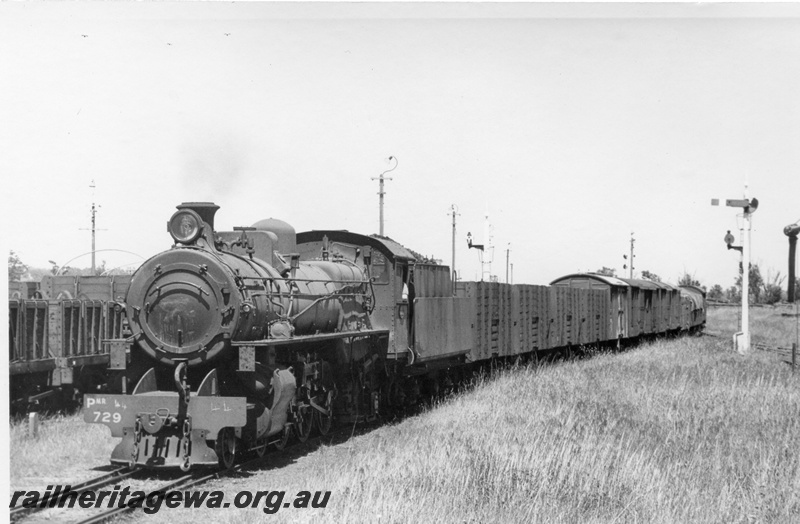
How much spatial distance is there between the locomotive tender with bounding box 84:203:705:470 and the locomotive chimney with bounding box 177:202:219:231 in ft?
0.04

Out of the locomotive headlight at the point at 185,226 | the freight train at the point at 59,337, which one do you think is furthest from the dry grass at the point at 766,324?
the locomotive headlight at the point at 185,226

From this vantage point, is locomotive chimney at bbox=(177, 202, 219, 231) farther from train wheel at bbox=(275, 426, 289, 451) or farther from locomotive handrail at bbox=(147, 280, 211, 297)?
train wheel at bbox=(275, 426, 289, 451)

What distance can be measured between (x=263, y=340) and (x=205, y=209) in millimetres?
1791

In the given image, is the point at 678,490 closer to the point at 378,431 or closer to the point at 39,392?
the point at 378,431

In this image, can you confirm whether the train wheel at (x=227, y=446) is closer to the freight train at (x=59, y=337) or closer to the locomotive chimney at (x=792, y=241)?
the freight train at (x=59, y=337)

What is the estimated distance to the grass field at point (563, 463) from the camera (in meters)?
7.67

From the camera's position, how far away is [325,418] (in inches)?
492

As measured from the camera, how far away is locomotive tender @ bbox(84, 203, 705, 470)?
9648mm

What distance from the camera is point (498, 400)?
14.3m

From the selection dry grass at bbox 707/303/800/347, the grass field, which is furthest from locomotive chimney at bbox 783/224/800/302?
the grass field

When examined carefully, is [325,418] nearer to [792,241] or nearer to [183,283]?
[183,283]

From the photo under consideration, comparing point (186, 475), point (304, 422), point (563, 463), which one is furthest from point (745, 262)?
point (186, 475)

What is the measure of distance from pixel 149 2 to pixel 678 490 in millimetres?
7441

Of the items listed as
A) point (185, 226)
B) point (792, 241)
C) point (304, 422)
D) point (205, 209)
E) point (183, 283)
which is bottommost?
point (304, 422)
